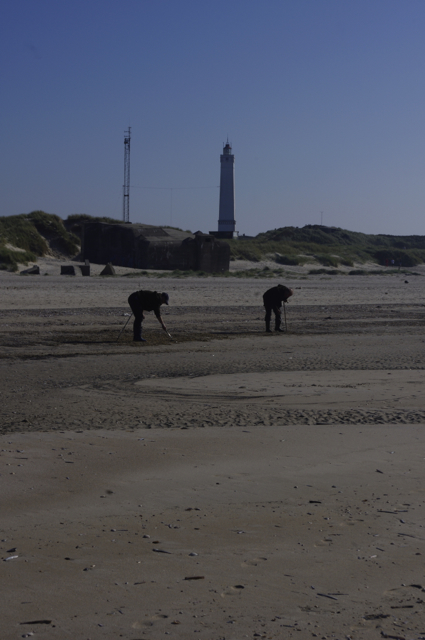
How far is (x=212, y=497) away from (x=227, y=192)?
86.6 meters

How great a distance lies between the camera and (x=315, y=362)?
12008 mm

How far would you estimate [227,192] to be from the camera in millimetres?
89875

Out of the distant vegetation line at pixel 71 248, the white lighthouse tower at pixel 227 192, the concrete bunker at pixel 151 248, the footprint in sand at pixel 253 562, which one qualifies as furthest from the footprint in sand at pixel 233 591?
the white lighthouse tower at pixel 227 192

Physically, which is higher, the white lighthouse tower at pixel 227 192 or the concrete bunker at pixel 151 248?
the white lighthouse tower at pixel 227 192

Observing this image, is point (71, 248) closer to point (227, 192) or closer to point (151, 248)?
point (151, 248)

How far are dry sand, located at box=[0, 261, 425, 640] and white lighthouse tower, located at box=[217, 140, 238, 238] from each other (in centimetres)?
7867

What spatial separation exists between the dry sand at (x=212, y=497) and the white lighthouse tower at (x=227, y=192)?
78.7 meters

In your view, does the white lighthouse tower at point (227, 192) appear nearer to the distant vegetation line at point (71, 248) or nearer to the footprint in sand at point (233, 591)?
the distant vegetation line at point (71, 248)

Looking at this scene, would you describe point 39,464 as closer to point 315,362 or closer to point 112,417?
point 112,417

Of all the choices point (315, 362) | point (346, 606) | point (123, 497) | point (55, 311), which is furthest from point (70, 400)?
point (55, 311)

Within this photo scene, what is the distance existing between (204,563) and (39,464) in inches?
90.5

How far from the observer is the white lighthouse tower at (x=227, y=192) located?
8969 cm

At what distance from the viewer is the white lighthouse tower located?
89688mm

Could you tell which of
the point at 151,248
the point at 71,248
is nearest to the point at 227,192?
the point at 71,248
